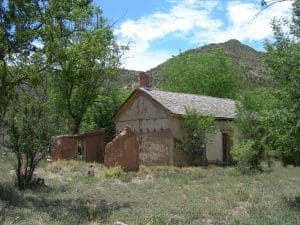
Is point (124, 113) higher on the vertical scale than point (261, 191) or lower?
higher

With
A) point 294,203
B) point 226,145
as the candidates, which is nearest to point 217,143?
point 226,145

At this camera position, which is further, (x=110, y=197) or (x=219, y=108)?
(x=219, y=108)

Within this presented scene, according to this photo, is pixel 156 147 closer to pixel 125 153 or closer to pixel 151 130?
pixel 151 130

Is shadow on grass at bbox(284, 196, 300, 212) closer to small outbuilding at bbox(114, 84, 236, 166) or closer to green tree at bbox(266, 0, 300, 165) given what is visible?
green tree at bbox(266, 0, 300, 165)

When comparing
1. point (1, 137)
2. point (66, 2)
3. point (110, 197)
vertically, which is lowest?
point (110, 197)

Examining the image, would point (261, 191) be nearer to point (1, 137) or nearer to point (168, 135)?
point (1, 137)

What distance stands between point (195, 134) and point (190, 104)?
3.60 meters

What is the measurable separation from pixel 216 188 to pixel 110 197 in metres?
4.41

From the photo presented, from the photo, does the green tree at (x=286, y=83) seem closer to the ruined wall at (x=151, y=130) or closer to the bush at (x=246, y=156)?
the bush at (x=246, y=156)

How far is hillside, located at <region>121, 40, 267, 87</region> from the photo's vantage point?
250ft

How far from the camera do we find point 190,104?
108ft

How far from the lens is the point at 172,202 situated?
15016 millimetres

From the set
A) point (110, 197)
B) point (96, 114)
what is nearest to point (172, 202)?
point (110, 197)

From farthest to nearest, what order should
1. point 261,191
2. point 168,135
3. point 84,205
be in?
1. point 168,135
2. point 261,191
3. point 84,205
